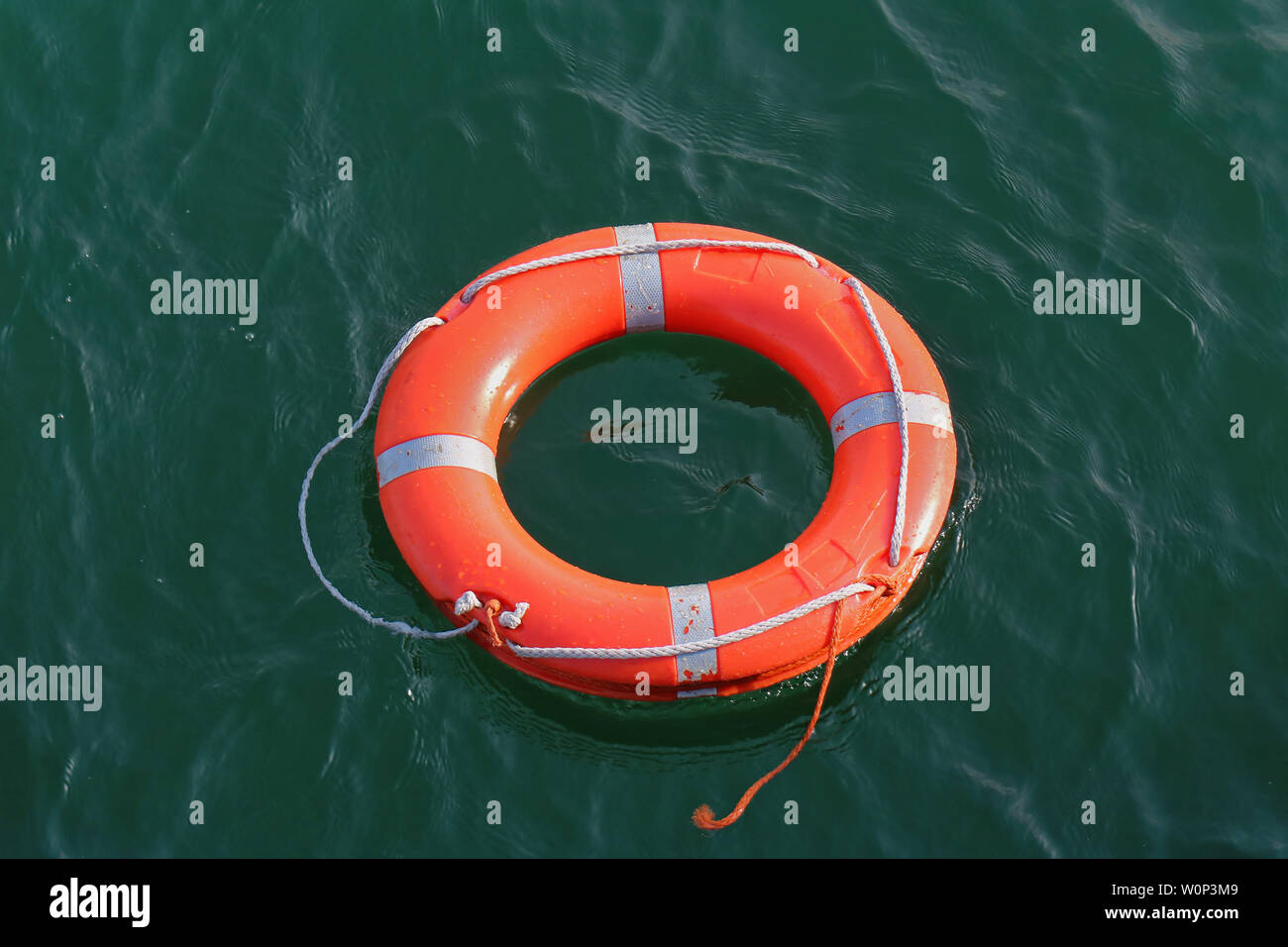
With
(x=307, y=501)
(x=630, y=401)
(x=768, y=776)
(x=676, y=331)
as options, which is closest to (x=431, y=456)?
(x=307, y=501)

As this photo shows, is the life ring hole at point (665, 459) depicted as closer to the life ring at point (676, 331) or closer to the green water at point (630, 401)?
the green water at point (630, 401)

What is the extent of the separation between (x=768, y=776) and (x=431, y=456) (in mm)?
1696

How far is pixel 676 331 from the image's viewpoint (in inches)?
210

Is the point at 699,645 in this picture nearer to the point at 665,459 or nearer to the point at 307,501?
the point at 665,459

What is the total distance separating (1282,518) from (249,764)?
162 inches

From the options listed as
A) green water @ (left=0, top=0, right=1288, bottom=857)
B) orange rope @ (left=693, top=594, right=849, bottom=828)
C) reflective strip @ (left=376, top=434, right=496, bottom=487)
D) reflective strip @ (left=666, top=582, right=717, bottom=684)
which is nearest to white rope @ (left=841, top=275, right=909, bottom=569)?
orange rope @ (left=693, top=594, right=849, bottom=828)

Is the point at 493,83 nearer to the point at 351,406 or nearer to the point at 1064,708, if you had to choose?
the point at 351,406

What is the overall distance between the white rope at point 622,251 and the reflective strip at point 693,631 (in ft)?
4.68

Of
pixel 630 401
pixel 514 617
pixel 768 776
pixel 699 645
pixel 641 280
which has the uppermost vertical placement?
pixel 641 280

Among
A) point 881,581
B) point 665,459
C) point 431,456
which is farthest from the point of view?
point 665,459

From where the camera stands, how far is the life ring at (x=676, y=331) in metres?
4.54

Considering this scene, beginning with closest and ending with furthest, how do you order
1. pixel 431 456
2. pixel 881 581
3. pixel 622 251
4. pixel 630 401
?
pixel 881 581, pixel 431 456, pixel 622 251, pixel 630 401

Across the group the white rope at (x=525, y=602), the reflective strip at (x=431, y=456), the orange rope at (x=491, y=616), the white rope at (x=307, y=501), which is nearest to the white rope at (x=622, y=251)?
the white rope at (x=525, y=602)

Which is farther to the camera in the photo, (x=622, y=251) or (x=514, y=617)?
(x=622, y=251)
